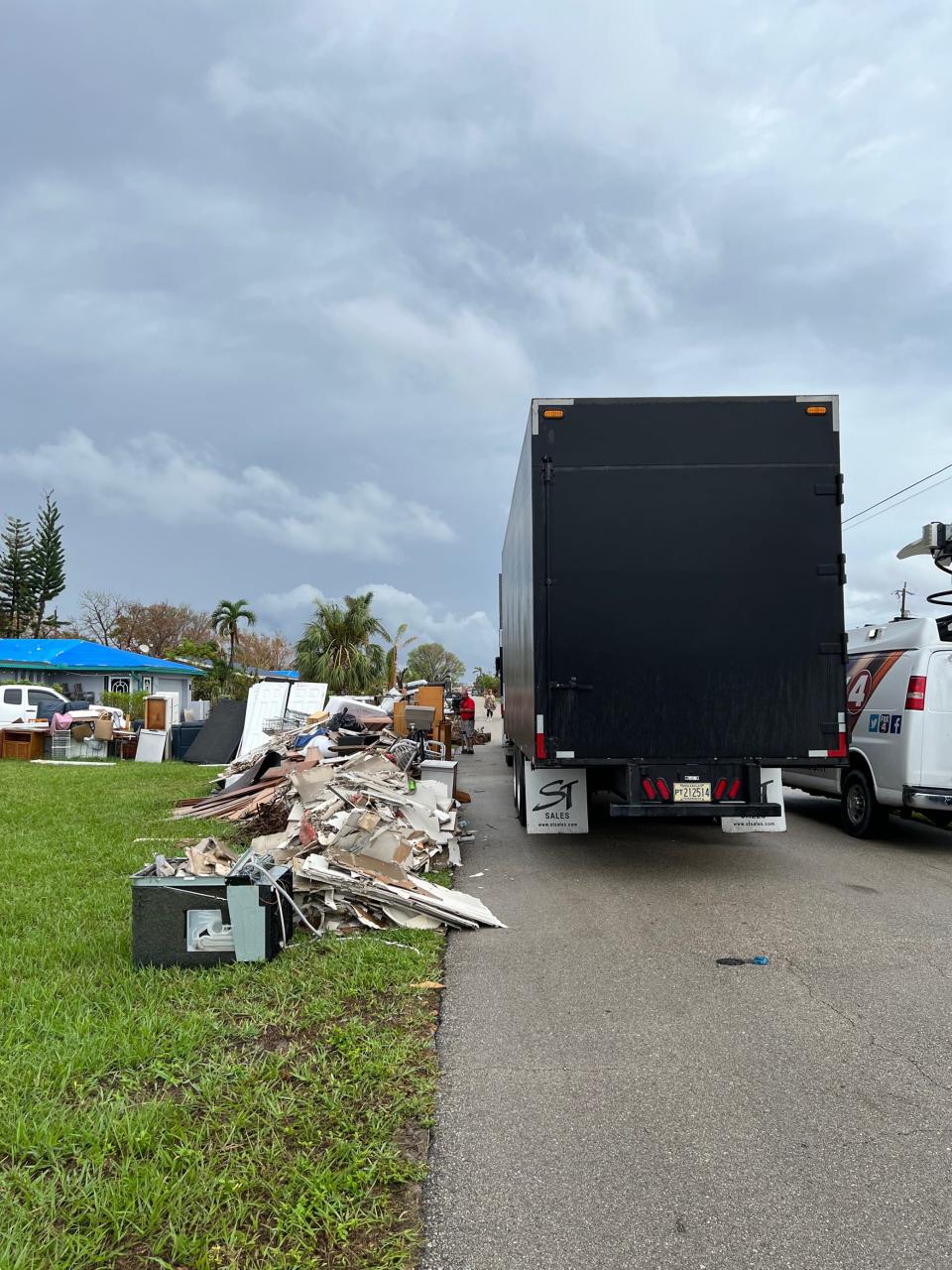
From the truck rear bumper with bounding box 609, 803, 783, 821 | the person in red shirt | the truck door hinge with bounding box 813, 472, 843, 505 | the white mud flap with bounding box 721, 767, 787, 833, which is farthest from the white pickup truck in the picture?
the truck door hinge with bounding box 813, 472, 843, 505

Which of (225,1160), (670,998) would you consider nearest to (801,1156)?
(670,998)

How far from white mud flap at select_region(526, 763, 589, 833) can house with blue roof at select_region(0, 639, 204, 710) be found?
32577 millimetres

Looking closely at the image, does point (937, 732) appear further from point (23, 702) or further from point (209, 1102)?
point (23, 702)

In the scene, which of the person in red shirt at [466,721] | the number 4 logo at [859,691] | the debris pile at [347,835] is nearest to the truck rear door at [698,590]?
the debris pile at [347,835]

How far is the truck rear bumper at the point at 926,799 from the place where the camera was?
803 cm

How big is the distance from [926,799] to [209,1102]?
7.46 metres

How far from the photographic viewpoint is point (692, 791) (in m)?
6.79

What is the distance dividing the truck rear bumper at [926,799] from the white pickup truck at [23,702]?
73.9 feet

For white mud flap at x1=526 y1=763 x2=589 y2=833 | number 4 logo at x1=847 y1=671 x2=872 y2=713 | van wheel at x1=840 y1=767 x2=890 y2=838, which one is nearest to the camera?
white mud flap at x1=526 y1=763 x2=589 y2=833

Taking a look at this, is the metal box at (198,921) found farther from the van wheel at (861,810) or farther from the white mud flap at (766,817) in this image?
the van wheel at (861,810)

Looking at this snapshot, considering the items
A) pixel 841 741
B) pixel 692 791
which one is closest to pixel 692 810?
pixel 692 791

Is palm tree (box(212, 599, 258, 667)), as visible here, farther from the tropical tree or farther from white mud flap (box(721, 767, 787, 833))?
white mud flap (box(721, 767, 787, 833))

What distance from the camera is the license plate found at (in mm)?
6777

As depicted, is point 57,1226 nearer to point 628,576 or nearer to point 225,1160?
point 225,1160
